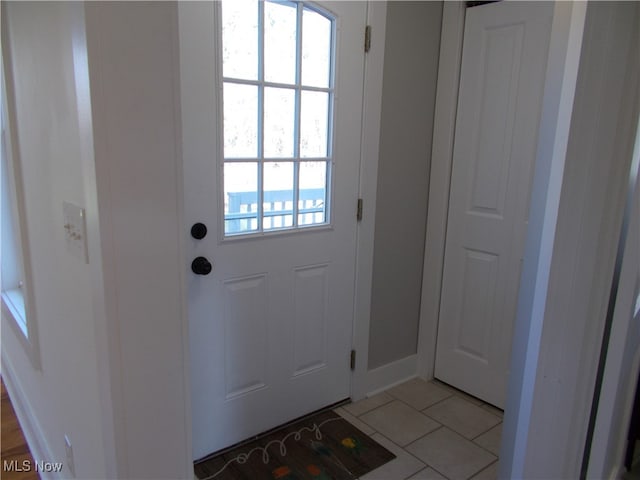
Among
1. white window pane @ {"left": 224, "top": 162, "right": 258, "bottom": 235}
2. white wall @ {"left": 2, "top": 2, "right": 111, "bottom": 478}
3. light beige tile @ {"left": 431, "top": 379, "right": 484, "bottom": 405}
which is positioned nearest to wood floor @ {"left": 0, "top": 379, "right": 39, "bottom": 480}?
white wall @ {"left": 2, "top": 2, "right": 111, "bottom": 478}

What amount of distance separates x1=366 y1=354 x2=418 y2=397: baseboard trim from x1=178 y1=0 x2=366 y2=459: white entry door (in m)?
0.28

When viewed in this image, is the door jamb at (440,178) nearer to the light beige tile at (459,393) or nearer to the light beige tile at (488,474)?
the light beige tile at (459,393)

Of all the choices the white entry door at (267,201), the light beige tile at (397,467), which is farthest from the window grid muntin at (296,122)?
the light beige tile at (397,467)

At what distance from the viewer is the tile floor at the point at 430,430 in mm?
1871

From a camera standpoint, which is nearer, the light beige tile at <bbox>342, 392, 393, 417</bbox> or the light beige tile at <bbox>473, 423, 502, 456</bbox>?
the light beige tile at <bbox>473, 423, 502, 456</bbox>

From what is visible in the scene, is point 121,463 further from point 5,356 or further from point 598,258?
point 5,356

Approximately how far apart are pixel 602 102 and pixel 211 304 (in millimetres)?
1436

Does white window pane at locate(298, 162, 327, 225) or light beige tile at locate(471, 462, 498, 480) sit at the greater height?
white window pane at locate(298, 162, 327, 225)

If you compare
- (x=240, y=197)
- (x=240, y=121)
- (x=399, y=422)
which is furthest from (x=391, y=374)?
(x=240, y=121)

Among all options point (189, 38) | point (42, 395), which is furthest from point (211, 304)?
point (189, 38)

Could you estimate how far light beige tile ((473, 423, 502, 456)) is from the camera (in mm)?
2006

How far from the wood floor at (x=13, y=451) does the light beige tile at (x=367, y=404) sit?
138 cm

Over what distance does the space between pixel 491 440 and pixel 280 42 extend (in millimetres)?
1973

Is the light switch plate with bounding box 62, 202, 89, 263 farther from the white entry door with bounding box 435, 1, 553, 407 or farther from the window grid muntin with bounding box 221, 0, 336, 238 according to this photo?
the white entry door with bounding box 435, 1, 553, 407
